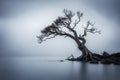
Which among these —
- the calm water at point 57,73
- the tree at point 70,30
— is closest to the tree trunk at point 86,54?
the tree at point 70,30

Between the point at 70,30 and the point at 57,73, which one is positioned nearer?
the point at 57,73

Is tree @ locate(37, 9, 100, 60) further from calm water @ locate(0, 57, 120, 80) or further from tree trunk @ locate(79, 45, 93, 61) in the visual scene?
calm water @ locate(0, 57, 120, 80)

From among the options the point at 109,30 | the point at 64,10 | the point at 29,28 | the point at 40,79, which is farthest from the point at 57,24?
the point at 40,79

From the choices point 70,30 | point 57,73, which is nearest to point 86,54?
point 70,30

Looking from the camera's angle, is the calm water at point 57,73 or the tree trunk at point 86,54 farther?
the tree trunk at point 86,54

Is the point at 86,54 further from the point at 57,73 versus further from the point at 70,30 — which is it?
the point at 57,73

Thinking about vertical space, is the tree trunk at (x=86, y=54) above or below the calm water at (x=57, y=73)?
above

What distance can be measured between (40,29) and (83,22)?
40.3 inches

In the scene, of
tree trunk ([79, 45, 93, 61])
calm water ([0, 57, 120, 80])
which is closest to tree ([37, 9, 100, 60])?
tree trunk ([79, 45, 93, 61])

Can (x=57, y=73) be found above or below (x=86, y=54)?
below

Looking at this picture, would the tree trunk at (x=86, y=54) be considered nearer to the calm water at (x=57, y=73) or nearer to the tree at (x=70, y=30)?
the tree at (x=70, y=30)

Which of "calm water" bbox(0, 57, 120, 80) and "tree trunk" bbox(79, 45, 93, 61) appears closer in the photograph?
"calm water" bbox(0, 57, 120, 80)

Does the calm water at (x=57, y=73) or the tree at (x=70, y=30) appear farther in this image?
the tree at (x=70, y=30)

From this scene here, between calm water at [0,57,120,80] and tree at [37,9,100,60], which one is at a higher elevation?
tree at [37,9,100,60]
